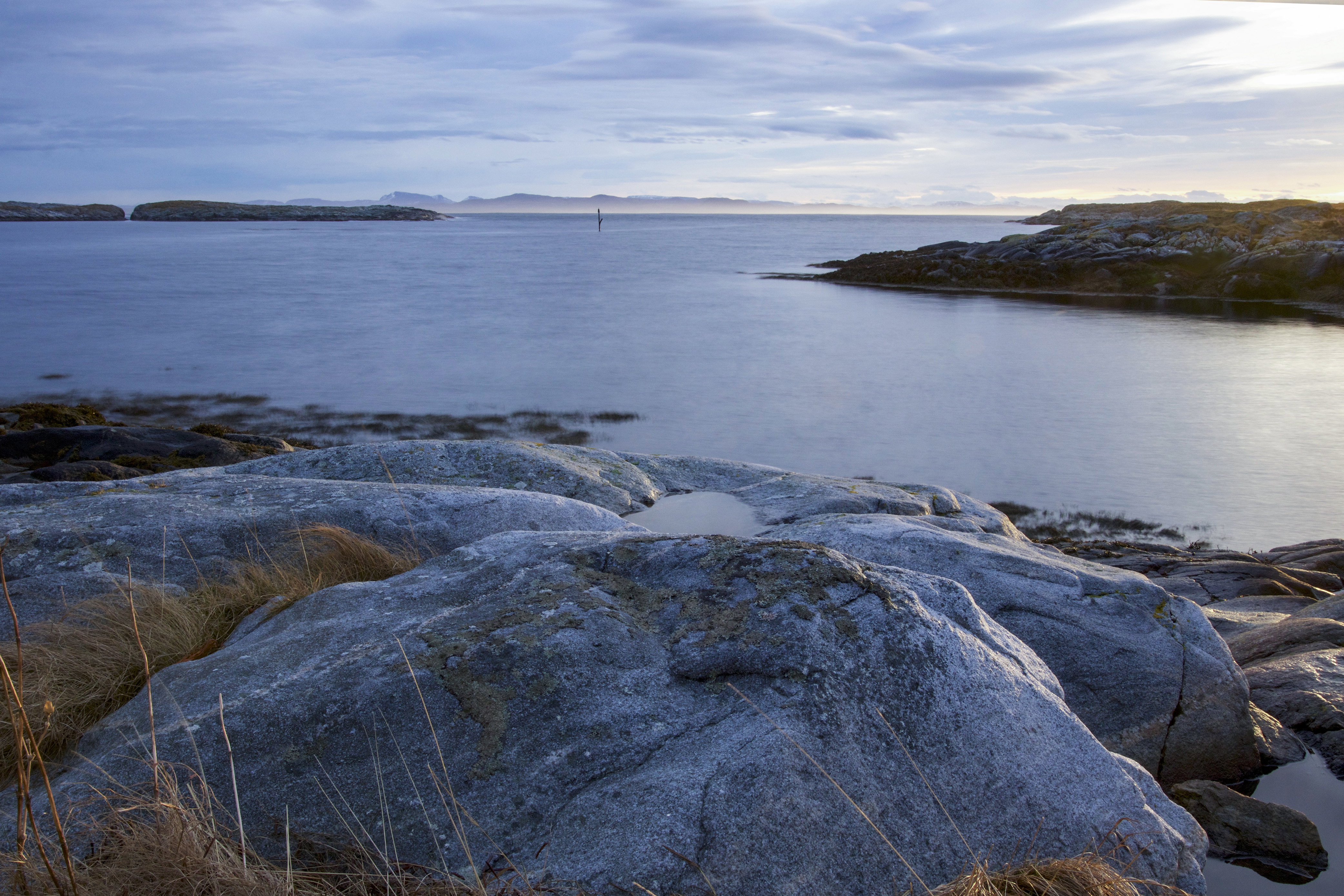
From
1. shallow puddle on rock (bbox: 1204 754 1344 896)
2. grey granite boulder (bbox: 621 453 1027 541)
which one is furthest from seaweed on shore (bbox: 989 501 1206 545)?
shallow puddle on rock (bbox: 1204 754 1344 896)

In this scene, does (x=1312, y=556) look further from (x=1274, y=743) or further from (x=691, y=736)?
(x=691, y=736)

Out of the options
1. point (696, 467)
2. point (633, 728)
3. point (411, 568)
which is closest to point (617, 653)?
point (633, 728)

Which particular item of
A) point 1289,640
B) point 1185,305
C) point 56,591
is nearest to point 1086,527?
point 1289,640

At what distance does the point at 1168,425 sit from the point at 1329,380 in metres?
8.43

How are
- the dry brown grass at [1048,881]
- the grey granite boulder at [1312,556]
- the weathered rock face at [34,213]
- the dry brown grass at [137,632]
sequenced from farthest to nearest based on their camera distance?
the weathered rock face at [34,213] → the grey granite boulder at [1312,556] → the dry brown grass at [137,632] → the dry brown grass at [1048,881]

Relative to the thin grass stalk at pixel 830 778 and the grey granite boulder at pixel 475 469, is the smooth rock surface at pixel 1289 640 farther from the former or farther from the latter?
the grey granite boulder at pixel 475 469

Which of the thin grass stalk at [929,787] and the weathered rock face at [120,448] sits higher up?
the thin grass stalk at [929,787]

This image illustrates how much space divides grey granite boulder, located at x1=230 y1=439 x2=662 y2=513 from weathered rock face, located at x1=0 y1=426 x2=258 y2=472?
463cm

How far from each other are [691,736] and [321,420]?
1841 cm

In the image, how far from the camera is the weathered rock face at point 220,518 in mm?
5121

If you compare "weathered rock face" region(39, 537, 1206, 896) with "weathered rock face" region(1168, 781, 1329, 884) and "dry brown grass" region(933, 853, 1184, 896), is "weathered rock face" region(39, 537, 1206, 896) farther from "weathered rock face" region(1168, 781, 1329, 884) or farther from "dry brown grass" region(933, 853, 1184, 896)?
"weathered rock face" region(1168, 781, 1329, 884)

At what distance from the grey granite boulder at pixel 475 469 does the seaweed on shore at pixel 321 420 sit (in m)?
7.96

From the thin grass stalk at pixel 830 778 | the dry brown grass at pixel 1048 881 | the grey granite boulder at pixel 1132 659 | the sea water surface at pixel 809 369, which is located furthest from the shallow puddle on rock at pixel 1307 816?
the sea water surface at pixel 809 369

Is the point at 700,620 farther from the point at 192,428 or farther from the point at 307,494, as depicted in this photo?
the point at 192,428
